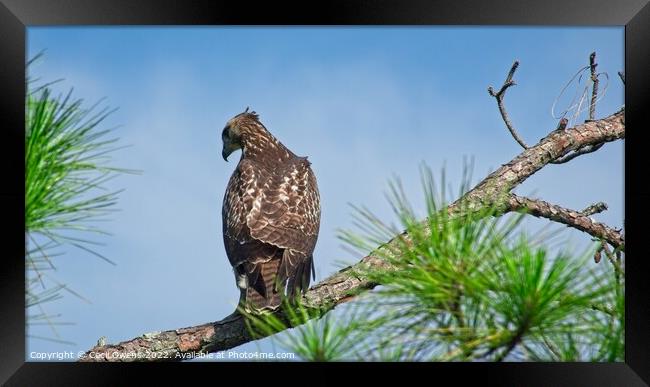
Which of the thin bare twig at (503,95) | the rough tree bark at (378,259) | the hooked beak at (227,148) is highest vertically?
the hooked beak at (227,148)

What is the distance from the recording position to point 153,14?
3299 mm

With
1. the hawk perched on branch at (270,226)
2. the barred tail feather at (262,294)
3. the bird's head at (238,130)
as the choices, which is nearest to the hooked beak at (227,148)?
the bird's head at (238,130)

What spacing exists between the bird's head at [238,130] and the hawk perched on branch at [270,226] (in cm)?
37

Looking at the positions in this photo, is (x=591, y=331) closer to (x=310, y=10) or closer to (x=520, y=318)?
(x=520, y=318)

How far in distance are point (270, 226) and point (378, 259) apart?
0.84m

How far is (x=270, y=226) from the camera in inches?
143

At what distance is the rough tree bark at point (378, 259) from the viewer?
10.6 ft

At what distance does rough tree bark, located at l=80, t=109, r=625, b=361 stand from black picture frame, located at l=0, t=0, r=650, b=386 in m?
0.08

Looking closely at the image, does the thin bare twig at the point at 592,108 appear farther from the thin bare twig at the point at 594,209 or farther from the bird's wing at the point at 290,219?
the bird's wing at the point at 290,219

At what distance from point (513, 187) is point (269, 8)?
136cm

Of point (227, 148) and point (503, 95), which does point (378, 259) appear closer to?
point (503, 95)

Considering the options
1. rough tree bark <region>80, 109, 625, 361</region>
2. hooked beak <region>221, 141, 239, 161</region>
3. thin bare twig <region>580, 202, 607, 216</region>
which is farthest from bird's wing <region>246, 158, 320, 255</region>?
thin bare twig <region>580, 202, 607, 216</region>

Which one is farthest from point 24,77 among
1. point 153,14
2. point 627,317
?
point 627,317

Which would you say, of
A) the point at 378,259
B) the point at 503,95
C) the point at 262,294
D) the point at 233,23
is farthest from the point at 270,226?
the point at 503,95
